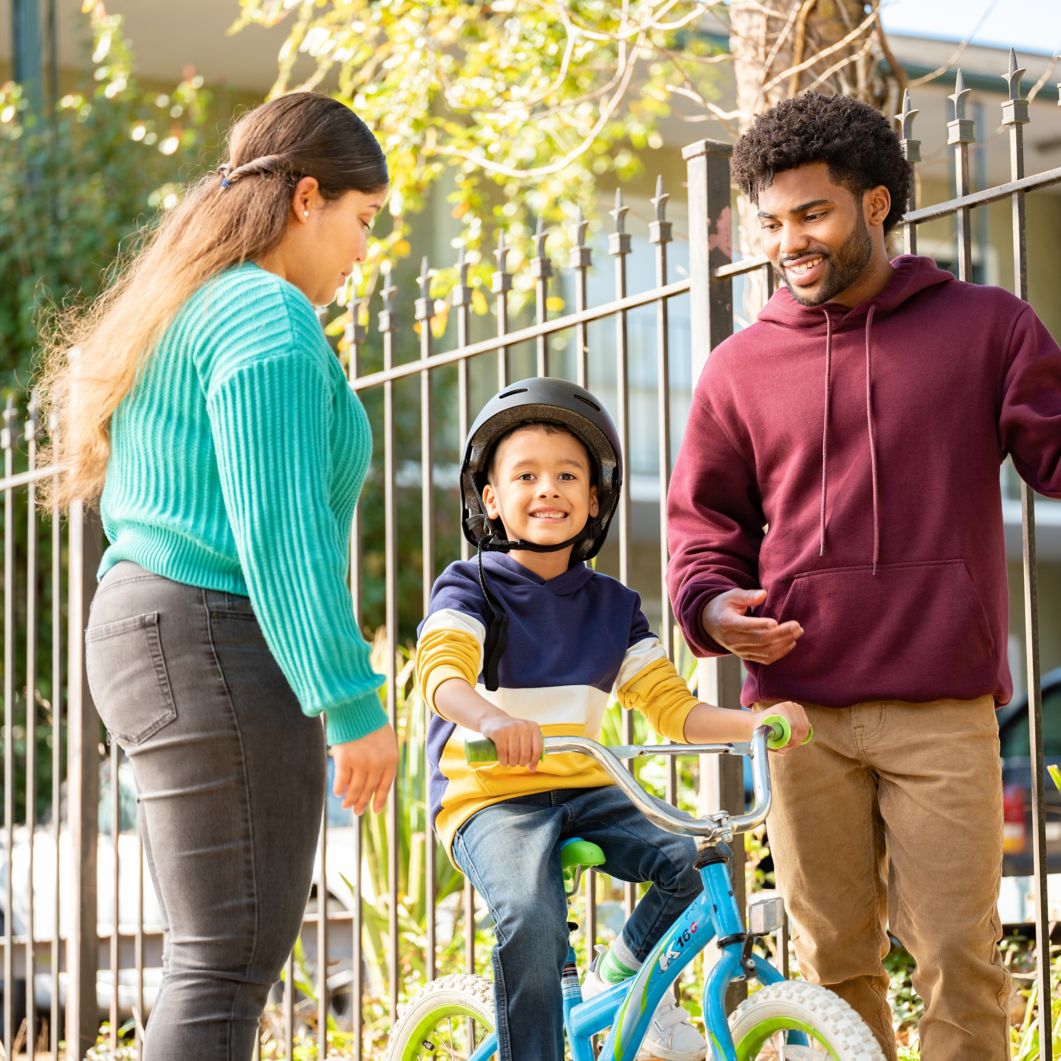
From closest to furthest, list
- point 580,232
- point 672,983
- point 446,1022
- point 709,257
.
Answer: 1. point 672,983
2. point 446,1022
3. point 709,257
4. point 580,232

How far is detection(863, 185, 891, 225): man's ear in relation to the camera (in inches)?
117

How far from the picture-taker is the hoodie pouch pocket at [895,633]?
2750mm

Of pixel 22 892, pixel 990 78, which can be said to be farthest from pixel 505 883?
pixel 990 78

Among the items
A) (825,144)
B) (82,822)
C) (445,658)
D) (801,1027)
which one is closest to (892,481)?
(825,144)

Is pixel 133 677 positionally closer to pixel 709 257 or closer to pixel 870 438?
pixel 870 438

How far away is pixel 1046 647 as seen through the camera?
17.9 m

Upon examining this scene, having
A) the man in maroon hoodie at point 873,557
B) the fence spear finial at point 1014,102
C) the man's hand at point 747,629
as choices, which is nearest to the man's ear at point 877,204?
the man in maroon hoodie at point 873,557

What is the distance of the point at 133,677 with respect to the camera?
252 centimetres

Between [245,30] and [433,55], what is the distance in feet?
22.0

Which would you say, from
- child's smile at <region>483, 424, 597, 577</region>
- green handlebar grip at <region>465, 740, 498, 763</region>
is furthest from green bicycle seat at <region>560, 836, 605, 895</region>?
child's smile at <region>483, 424, 597, 577</region>

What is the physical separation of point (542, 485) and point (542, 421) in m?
0.14

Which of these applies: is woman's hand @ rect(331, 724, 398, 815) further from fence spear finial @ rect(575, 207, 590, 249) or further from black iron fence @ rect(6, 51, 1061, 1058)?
fence spear finial @ rect(575, 207, 590, 249)

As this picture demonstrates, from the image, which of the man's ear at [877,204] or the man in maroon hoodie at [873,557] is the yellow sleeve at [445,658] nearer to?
the man in maroon hoodie at [873,557]

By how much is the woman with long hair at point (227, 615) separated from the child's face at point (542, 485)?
0.45 m
